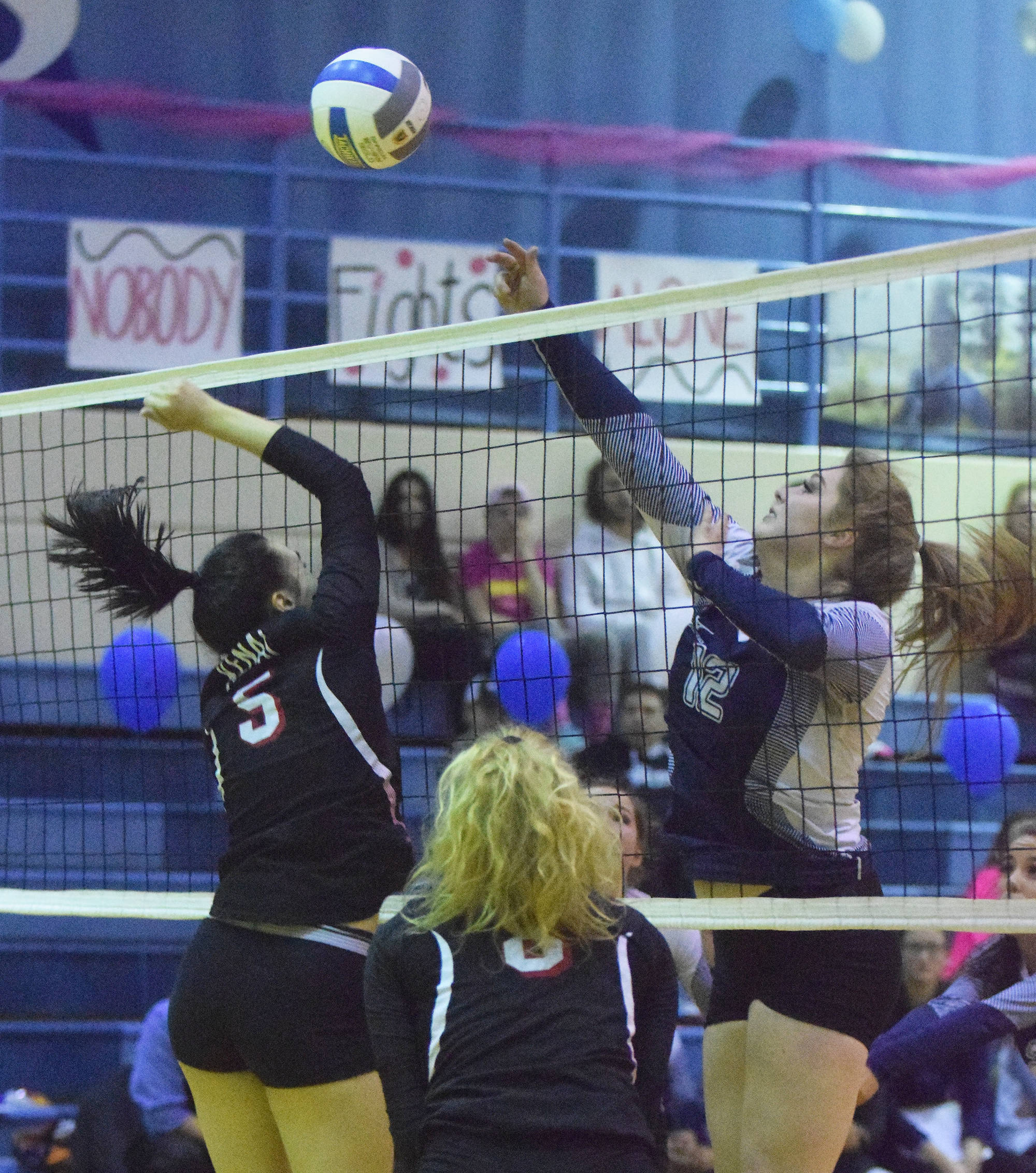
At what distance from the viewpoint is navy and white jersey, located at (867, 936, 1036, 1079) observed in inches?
170

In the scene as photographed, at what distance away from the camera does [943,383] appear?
295 inches

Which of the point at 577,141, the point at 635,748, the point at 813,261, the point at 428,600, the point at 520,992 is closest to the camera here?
the point at 520,992

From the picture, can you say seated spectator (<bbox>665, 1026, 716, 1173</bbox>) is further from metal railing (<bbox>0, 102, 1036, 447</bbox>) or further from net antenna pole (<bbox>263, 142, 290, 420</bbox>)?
net antenna pole (<bbox>263, 142, 290, 420</bbox>)

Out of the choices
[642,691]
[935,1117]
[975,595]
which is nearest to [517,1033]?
[975,595]

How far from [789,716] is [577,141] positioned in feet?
17.9

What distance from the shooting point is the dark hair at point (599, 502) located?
18.6 ft

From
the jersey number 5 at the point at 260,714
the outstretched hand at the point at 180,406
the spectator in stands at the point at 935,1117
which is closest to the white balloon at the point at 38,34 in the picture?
the outstretched hand at the point at 180,406

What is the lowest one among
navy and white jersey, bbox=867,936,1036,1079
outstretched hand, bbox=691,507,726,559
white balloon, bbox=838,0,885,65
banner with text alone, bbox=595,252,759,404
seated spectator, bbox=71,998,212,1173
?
seated spectator, bbox=71,998,212,1173

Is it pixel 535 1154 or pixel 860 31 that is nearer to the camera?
pixel 535 1154

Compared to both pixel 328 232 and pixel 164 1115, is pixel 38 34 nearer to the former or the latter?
pixel 328 232

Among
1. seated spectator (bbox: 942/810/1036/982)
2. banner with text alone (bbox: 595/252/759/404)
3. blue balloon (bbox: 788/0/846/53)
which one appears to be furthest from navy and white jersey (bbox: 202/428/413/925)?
blue balloon (bbox: 788/0/846/53)

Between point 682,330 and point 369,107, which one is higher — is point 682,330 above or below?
below

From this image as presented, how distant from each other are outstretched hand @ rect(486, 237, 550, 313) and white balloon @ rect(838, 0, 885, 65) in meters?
5.31

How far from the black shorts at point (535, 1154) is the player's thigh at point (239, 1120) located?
0.85m
